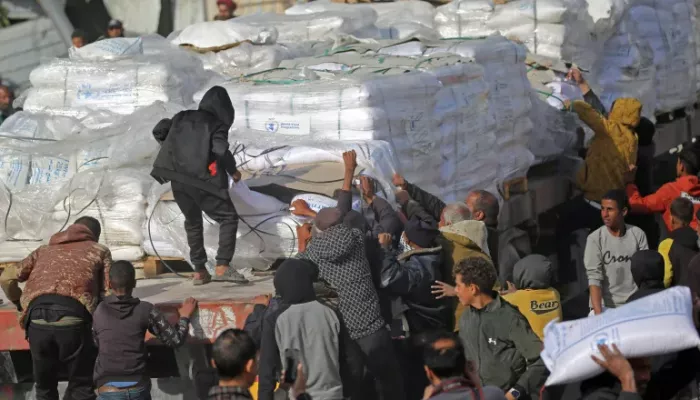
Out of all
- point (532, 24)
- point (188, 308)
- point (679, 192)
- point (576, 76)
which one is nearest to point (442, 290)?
point (188, 308)

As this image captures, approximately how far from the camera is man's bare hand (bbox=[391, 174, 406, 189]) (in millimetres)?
7305

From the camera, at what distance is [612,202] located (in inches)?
257

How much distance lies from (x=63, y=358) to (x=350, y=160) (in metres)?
1.99

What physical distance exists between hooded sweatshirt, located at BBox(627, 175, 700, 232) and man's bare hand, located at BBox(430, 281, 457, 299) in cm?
216

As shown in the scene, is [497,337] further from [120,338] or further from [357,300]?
[120,338]

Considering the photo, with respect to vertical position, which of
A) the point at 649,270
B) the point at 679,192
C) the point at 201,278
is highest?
the point at 649,270

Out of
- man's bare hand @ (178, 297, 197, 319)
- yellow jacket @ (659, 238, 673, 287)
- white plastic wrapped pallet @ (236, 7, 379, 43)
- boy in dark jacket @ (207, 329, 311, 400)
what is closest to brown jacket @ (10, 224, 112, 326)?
man's bare hand @ (178, 297, 197, 319)

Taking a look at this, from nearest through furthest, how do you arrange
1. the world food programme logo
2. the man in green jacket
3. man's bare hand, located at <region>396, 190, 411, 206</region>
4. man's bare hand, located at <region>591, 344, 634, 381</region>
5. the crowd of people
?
man's bare hand, located at <region>591, 344, 634, 381</region> → the crowd of people → the man in green jacket → man's bare hand, located at <region>396, 190, 411, 206</region> → the world food programme logo

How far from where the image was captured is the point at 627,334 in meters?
3.94

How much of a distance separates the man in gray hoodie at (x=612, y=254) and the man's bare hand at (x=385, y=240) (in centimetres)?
107

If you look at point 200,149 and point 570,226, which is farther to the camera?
point 570,226

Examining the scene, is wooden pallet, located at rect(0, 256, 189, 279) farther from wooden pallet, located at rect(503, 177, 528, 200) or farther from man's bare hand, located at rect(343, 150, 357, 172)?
wooden pallet, located at rect(503, 177, 528, 200)

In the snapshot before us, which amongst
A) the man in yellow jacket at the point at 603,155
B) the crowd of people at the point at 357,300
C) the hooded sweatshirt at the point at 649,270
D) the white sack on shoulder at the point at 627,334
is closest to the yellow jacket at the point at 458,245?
the crowd of people at the point at 357,300

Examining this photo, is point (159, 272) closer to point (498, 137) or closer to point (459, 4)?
point (498, 137)
